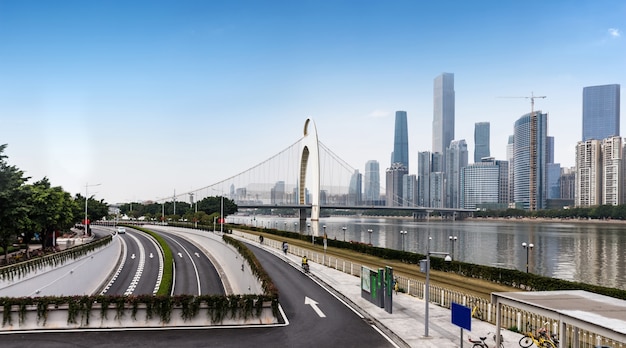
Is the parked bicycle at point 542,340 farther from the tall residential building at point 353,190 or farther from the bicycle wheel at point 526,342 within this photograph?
the tall residential building at point 353,190

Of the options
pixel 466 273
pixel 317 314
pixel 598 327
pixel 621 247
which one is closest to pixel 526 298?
pixel 598 327

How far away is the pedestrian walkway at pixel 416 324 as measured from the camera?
1948 cm

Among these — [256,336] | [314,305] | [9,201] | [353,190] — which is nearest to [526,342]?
[256,336]

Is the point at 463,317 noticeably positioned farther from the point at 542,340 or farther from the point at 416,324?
the point at 416,324

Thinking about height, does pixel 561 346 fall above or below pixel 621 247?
above

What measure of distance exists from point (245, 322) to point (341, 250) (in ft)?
140

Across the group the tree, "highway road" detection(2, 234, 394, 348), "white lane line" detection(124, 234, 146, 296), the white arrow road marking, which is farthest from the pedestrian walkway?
the tree

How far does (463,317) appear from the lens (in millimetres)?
17703

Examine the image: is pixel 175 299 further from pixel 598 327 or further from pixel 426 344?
pixel 598 327

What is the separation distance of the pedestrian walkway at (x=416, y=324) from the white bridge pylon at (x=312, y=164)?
93.5m

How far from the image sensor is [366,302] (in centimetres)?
2742

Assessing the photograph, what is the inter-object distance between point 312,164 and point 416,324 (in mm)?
109846

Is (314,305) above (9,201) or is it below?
below

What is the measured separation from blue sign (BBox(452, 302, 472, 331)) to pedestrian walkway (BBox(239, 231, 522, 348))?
1.55 m
